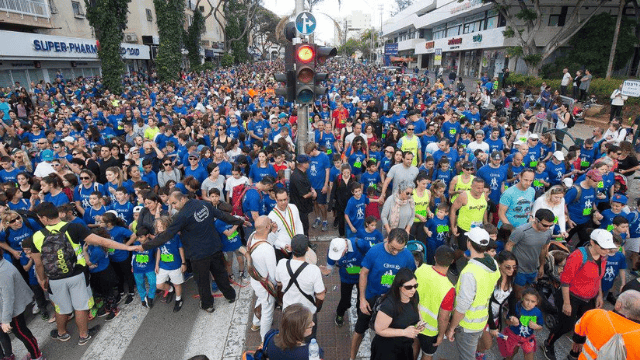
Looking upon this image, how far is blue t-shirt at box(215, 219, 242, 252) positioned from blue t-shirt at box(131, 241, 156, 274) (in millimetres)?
997

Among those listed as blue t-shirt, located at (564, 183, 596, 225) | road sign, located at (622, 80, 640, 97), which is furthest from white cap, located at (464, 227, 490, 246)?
road sign, located at (622, 80, 640, 97)

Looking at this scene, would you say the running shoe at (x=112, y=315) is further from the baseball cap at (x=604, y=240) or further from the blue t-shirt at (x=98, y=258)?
the baseball cap at (x=604, y=240)

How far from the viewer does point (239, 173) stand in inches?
258

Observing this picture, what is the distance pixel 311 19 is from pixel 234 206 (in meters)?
3.63

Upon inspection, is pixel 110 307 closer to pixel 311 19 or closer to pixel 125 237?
pixel 125 237

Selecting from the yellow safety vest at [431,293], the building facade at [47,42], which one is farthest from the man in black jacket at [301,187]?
the building facade at [47,42]

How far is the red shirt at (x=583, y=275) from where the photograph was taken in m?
4.08

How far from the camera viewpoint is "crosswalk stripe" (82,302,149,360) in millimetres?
4621

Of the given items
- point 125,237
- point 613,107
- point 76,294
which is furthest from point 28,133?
point 613,107

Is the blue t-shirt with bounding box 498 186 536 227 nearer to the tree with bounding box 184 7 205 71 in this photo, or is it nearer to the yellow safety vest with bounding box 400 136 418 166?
the yellow safety vest with bounding box 400 136 418 166

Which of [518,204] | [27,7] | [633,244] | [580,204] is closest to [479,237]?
[518,204]

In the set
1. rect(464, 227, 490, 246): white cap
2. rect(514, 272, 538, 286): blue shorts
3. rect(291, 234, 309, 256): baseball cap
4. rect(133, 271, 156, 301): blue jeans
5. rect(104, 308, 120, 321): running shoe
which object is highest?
rect(464, 227, 490, 246): white cap

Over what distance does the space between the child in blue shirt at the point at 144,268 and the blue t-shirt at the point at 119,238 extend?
0.14 metres

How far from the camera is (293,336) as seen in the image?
8.80 feet
